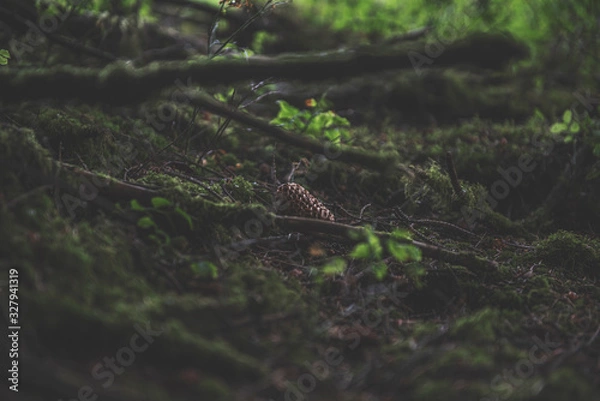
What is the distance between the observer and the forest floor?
196 cm

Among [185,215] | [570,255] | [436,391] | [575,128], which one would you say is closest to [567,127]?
[575,128]

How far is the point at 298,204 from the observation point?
3164 millimetres

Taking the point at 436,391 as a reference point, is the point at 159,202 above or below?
above

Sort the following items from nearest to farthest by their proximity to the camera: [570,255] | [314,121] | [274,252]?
[274,252]
[570,255]
[314,121]

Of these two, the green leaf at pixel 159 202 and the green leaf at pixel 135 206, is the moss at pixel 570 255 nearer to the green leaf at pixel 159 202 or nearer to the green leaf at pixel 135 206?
the green leaf at pixel 159 202

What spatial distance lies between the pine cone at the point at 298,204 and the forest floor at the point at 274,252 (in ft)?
0.25

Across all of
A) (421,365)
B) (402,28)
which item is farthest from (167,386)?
(402,28)

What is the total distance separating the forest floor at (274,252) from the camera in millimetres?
1959

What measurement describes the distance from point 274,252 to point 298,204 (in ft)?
1.28

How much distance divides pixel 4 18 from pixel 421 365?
4.70m

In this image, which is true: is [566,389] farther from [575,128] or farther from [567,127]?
[567,127]

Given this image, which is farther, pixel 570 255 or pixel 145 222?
pixel 570 255

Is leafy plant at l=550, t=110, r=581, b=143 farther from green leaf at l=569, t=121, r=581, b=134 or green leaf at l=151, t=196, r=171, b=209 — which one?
green leaf at l=151, t=196, r=171, b=209

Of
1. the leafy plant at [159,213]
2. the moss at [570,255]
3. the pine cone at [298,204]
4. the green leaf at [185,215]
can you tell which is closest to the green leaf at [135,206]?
the leafy plant at [159,213]
